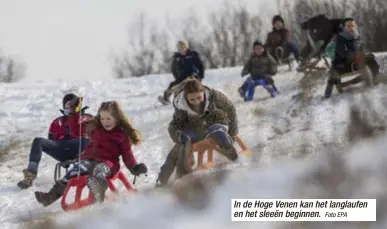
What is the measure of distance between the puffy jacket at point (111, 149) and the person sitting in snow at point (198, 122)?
0.35 meters

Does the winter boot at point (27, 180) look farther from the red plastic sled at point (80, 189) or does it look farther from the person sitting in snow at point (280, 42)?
the person sitting in snow at point (280, 42)

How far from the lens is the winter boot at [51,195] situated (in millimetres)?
6375

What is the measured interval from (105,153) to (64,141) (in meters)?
1.22

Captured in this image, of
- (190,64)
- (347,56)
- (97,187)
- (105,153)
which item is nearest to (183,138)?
(105,153)

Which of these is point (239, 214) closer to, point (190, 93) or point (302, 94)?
point (190, 93)

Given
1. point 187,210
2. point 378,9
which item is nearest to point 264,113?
point 187,210

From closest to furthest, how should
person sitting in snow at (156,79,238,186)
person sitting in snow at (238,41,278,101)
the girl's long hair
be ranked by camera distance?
1. the girl's long hair
2. person sitting in snow at (156,79,238,186)
3. person sitting in snow at (238,41,278,101)

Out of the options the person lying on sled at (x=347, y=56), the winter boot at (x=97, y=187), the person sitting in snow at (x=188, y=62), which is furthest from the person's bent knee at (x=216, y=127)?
the person sitting in snow at (x=188, y=62)

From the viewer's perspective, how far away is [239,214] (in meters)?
4.63

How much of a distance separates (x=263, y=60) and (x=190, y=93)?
181 inches

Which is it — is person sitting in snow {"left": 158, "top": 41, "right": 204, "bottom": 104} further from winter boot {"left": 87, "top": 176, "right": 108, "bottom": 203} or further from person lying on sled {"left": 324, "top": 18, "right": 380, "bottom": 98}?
winter boot {"left": 87, "top": 176, "right": 108, "bottom": 203}

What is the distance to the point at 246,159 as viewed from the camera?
6.57 meters

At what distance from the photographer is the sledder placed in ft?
44.4

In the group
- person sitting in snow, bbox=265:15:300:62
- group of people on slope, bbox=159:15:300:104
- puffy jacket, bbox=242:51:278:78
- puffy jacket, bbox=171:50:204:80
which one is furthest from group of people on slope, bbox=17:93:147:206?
person sitting in snow, bbox=265:15:300:62
